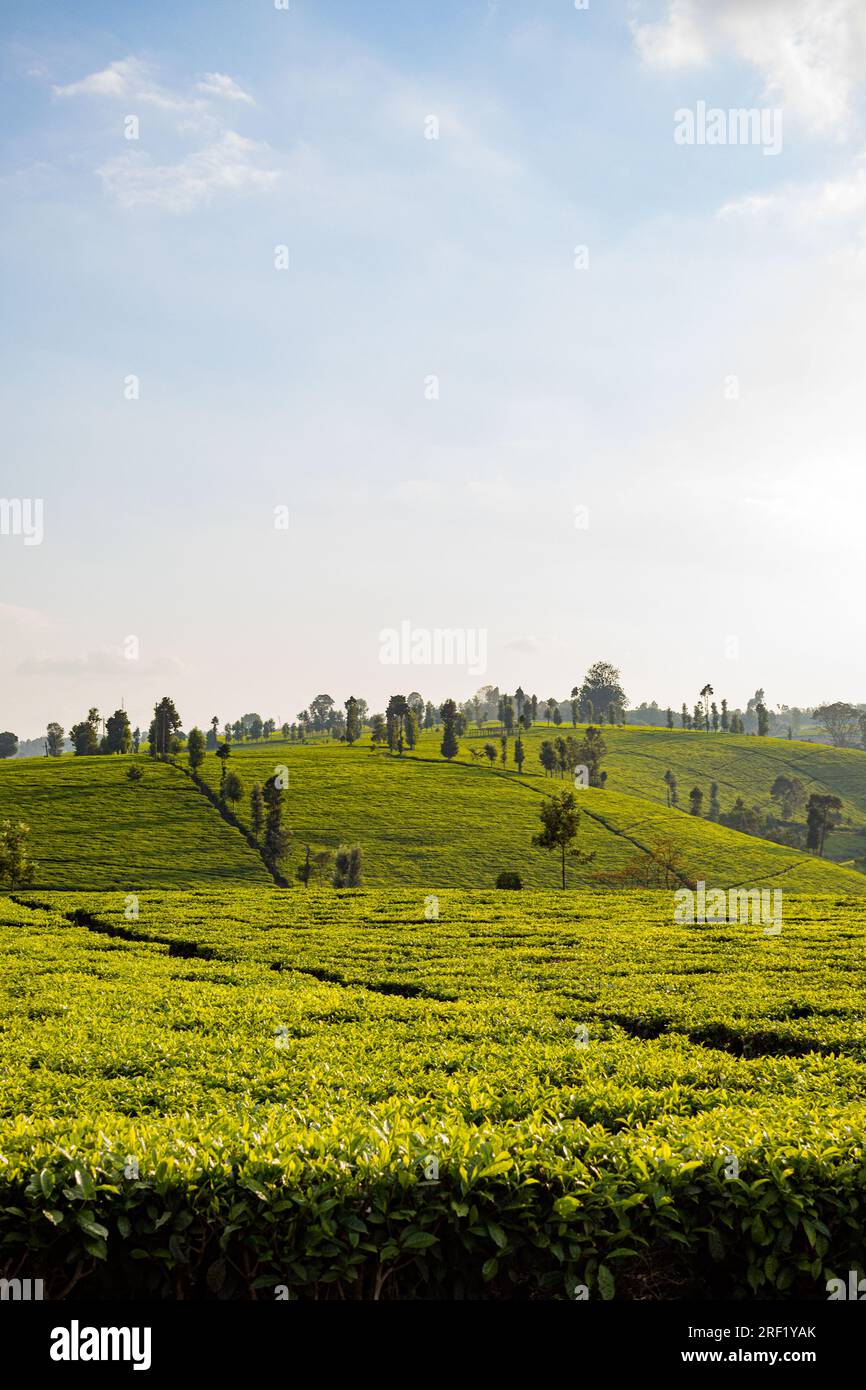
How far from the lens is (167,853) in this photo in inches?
3755

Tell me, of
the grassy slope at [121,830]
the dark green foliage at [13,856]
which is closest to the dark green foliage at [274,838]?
the grassy slope at [121,830]

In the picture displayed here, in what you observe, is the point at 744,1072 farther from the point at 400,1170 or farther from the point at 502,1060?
the point at 400,1170

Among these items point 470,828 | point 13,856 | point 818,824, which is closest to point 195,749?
point 470,828

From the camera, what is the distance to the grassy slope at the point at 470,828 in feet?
320

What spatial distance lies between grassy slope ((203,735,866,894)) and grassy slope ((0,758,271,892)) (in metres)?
7.30

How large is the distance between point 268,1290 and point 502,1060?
7.08m

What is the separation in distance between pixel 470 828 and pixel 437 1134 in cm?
10229

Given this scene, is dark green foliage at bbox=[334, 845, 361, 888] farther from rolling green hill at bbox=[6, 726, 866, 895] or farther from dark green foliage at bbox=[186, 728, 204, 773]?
dark green foliage at bbox=[186, 728, 204, 773]

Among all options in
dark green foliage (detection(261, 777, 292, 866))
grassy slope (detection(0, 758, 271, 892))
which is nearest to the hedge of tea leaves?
grassy slope (detection(0, 758, 271, 892))

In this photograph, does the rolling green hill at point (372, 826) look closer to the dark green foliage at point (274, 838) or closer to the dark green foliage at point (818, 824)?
the dark green foliage at point (274, 838)

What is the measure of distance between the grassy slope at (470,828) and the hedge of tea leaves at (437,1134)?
72.9 m

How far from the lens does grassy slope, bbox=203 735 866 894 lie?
3844 inches

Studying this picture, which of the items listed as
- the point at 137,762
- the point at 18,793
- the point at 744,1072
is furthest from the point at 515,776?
the point at 744,1072

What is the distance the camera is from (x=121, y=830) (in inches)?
4023
